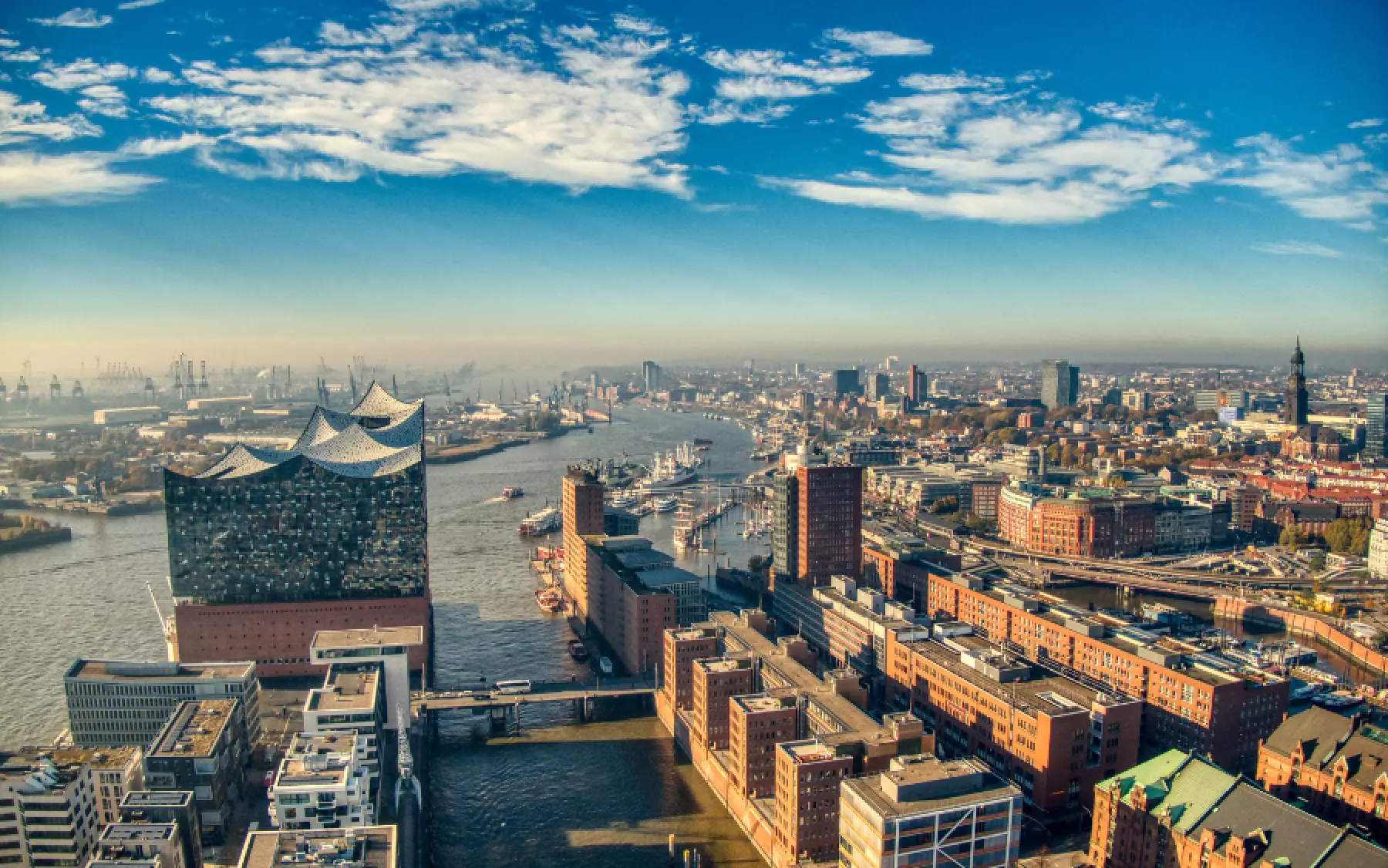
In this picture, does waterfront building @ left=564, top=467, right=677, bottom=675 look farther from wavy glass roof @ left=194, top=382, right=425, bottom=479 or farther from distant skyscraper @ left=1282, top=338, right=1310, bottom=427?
distant skyscraper @ left=1282, top=338, right=1310, bottom=427

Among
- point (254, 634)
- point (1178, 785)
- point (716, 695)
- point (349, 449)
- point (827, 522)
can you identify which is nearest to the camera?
point (1178, 785)

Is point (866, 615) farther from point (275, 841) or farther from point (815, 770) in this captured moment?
point (275, 841)

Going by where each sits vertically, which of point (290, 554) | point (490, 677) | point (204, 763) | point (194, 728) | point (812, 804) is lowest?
point (490, 677)

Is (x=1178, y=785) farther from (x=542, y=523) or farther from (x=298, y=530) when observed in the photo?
(x=542, y=523)

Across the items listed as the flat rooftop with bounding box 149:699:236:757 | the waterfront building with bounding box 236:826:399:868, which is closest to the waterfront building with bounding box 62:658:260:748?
the flat rooftop with bounding box 149:699:236:757

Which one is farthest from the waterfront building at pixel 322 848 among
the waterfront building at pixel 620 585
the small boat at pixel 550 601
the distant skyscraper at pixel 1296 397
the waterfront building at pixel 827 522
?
the distant skyscraper at pixel 1296 397

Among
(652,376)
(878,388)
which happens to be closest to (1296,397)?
(878,388)

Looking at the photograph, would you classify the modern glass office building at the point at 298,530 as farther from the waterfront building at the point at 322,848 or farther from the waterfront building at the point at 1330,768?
the waterfront building at the point at 1330,768
